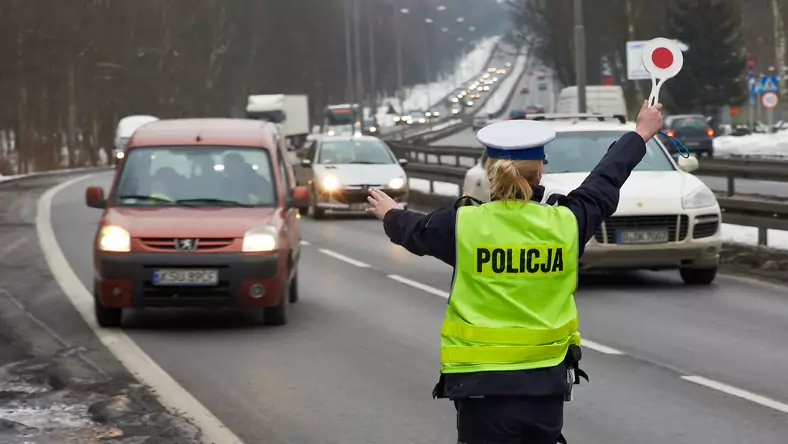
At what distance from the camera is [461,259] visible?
Answer: 466 centimetres

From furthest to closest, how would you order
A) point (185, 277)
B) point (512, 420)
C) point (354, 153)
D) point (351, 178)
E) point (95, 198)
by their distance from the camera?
point (354, 153) < point (351, 178) < point (95, 198) < point (185, 277) < point (512, 420)

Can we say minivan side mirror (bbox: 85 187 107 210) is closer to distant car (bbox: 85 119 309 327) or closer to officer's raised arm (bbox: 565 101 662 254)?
distant car (bbox: 85 119 309 327)

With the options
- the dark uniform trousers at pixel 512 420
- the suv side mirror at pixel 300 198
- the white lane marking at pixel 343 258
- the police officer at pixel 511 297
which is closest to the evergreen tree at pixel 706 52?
the white lane marking at pixel 343 258

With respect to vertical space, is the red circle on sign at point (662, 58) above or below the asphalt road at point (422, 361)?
above

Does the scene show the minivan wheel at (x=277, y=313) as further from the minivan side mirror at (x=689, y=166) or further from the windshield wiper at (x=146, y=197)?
the minivan side mirror at (x=689, y=166)

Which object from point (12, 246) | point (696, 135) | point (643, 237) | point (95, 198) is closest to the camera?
point (95, 198)

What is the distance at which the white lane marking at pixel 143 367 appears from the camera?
27.2 ft

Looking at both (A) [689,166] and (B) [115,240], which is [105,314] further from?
(A) [689,166]

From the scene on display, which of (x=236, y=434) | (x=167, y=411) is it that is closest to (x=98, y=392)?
(x=167, y=411)

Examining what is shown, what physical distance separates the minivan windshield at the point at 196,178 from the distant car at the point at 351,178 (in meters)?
12.9

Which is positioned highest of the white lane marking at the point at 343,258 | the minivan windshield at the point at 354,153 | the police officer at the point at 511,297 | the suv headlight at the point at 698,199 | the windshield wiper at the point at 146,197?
the police officer at the point at 511,297

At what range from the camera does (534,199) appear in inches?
186

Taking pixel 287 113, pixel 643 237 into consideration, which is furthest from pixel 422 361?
pixel 287 113

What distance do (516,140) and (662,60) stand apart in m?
1.52
